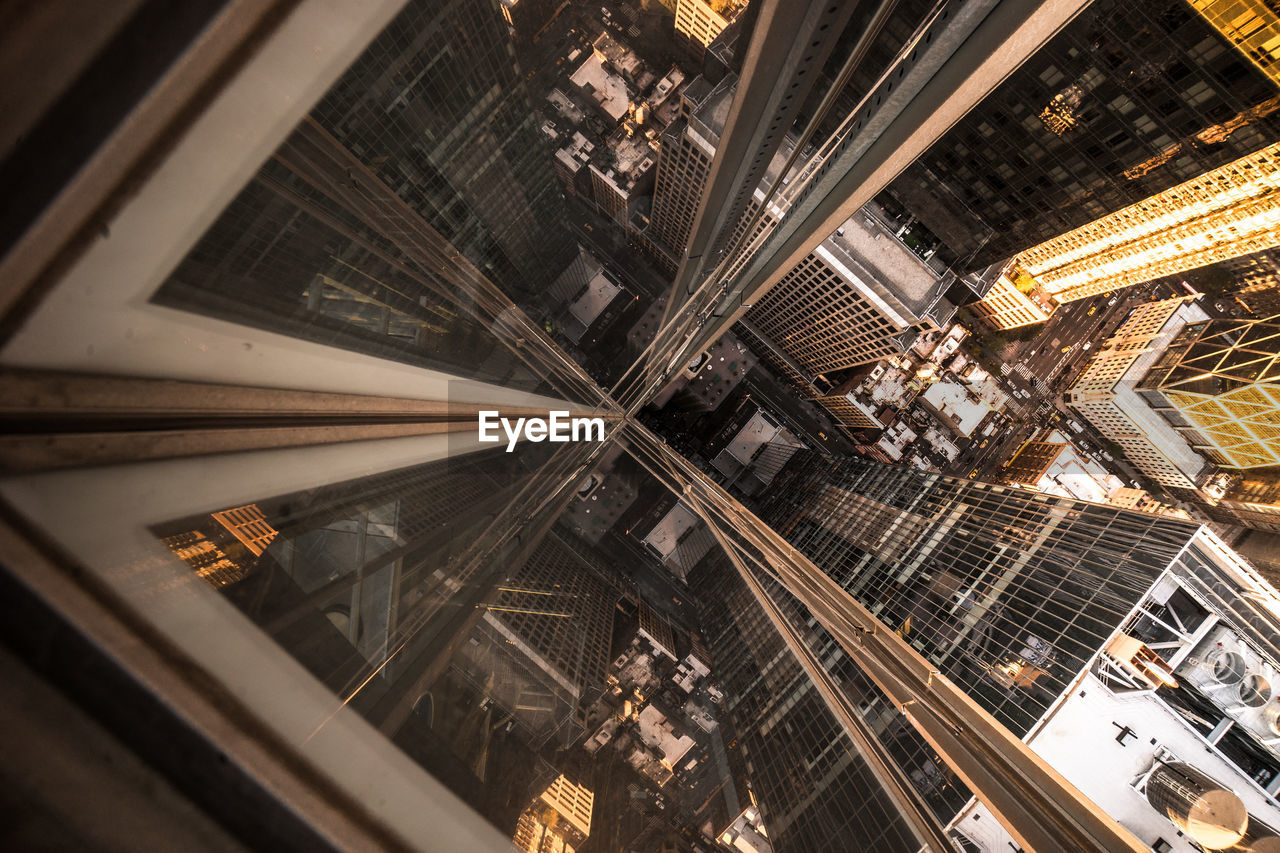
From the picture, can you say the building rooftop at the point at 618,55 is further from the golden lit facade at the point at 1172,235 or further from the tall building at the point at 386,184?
the golden lit facade at the point at 1172,235

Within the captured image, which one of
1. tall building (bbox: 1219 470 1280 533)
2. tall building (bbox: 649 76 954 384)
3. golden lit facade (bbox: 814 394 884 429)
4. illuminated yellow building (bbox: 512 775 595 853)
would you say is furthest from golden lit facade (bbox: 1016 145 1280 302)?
illuminated yellow building (bbox: 512 775 595 853)

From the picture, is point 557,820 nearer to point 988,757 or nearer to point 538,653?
point 538,653

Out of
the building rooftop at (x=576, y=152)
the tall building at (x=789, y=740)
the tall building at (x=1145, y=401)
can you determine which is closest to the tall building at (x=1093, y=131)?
the tall building at (x=1145, y=401)

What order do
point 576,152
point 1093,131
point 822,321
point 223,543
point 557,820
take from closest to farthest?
point 223,543
point 557,820
point 576,152
point 1093,131
point 822,321

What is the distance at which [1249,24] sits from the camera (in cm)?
2209

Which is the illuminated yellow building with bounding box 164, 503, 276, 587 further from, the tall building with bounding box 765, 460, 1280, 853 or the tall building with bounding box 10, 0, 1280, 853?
the tall building with bounding box 765, 460, 1280, 853

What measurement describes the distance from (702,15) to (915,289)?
18658 mm

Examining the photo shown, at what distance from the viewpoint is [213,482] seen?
5.86ft

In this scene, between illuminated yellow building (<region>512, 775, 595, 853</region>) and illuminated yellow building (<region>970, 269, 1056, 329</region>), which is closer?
illuminated yellow building (<region>512, 775, 595, 853</region>)

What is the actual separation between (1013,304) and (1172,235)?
9848 millimetres

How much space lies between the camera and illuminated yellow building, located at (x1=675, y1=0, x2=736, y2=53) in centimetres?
1941

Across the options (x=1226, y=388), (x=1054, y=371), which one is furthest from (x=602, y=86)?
(x=1226, y=388)

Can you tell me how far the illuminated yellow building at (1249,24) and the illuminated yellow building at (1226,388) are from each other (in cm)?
2179

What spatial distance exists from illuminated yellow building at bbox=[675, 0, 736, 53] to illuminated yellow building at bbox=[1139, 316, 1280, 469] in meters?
42.9
